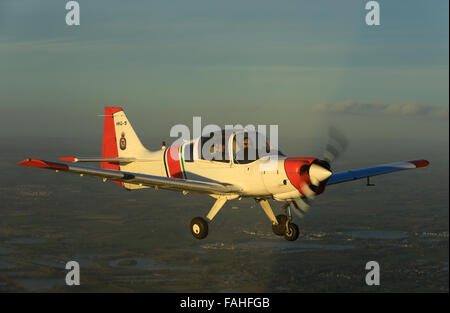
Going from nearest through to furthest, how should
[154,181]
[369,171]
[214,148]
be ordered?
[154,181]
[214,148]
[369,171]

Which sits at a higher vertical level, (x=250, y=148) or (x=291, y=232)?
(x=250, y=148)

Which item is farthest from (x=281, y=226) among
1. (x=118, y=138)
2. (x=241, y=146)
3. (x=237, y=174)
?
(x=118, y=138)

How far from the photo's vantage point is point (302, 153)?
813 inches

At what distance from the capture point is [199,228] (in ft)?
69.6

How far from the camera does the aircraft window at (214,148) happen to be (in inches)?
837

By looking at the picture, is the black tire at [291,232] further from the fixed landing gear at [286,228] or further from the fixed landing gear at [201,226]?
the fixed landing gear at [201,226]

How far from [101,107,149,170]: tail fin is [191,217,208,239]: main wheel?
5.98 metres

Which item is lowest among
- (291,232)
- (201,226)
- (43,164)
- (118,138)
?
(291,232)

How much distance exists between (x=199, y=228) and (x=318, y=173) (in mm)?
4729

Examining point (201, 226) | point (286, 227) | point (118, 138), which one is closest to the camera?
point (201, 226)

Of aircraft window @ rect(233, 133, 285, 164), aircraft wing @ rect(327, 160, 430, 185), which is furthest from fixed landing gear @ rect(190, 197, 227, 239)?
aircraft wing @ rect(327, 160, 430, 185)

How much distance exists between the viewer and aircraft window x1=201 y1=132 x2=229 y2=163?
21266 millimetres

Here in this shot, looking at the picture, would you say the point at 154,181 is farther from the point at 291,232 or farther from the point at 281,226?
the point at 291,232
